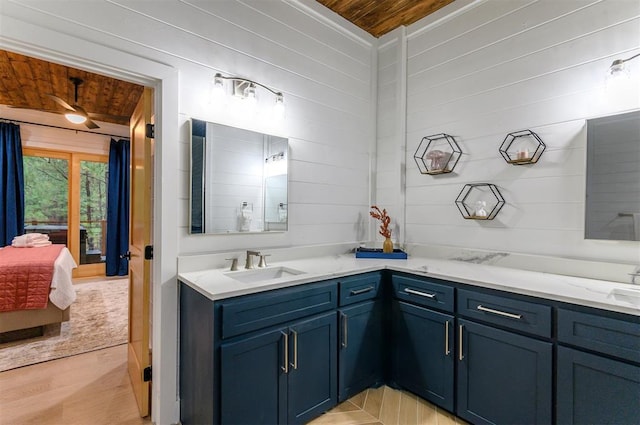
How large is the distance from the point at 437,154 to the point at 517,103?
2.17 feet

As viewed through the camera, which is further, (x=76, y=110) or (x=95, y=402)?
(x=76, y=110)

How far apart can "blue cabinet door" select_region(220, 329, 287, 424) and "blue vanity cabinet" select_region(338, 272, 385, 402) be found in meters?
0.46

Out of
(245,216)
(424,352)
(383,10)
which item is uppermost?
(383,10)

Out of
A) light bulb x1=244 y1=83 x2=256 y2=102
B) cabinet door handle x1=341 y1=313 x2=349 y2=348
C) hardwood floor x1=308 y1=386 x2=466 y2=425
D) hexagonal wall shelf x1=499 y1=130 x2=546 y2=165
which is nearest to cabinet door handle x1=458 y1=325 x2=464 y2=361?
hardwood floor x1=308 y1=386 x2=466 y2=425

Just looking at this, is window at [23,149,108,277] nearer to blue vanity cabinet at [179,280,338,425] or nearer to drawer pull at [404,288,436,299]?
blue vanity cabinet at [179,280,338,425]

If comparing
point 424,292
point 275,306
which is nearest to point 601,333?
point 424,292

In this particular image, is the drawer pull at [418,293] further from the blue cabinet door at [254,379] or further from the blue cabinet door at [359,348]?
the blue cabinet door at [254,379]

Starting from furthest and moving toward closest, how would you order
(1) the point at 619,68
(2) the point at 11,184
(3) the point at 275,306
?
(2) the point at 11,184 < (1) the point at 619,68 < (3) the point at 275,306

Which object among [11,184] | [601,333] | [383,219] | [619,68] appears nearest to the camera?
[601,333]

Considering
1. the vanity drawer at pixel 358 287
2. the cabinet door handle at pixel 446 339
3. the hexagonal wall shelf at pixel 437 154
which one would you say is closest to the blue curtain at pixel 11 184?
the vanity drawer at pixel 358 287

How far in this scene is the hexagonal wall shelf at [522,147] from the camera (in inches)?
83.7

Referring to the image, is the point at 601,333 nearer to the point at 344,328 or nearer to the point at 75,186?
the point at 344,328

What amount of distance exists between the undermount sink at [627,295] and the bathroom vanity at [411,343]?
5 centimetres

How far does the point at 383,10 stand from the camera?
271cm
